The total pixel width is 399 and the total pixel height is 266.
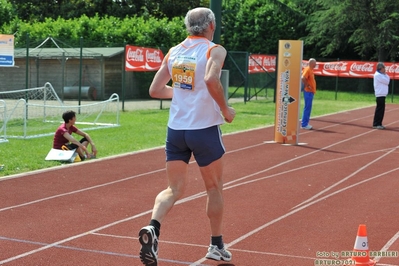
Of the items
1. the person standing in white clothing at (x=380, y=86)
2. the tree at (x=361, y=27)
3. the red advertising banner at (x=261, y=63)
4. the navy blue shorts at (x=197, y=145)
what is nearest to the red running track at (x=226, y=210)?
the navy blue shorts at (x=197, y=145)

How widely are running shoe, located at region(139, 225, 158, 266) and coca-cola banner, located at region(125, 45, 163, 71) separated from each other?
1859 centimetres

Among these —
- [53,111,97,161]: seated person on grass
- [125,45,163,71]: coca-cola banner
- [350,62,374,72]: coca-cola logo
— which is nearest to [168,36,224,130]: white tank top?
[53,111,97,161]: seated person on grass

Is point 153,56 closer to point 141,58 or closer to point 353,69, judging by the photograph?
→ point 141,58

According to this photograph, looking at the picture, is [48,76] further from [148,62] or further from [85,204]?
[85,204]

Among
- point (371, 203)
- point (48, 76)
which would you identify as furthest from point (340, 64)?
point (371, 203)

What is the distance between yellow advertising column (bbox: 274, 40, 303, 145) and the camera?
1619cm

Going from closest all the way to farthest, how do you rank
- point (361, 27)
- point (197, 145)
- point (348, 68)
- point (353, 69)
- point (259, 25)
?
point (197, 145), point (353, 69), point (348, 68), point (361, 27), point (259, 25)

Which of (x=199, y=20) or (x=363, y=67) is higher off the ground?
(x=199, y=20)

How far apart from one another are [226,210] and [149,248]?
329 cm

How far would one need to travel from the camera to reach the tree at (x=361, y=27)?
4584 cm

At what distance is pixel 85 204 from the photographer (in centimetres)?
894

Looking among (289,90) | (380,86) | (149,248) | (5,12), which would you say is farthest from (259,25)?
(149,248)

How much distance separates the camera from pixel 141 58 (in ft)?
82.0

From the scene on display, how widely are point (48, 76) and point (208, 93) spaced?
28359 millimetres
